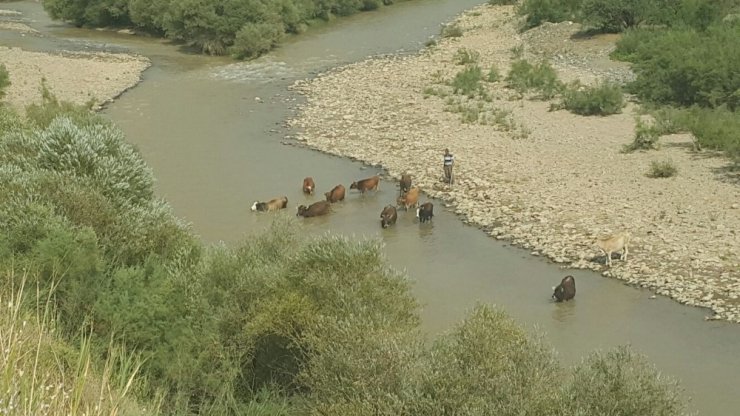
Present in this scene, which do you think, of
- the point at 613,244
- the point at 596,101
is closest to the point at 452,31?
the point at 596,101

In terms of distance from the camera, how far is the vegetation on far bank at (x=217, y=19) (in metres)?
46.6

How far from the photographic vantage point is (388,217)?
20516 millimetres

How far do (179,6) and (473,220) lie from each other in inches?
1304

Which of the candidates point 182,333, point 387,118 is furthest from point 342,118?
point 182,333

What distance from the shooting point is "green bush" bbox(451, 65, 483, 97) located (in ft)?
109

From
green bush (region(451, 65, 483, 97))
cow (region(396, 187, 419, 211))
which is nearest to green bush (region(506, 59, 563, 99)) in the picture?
green bush (region(451, 65, 483, 97))

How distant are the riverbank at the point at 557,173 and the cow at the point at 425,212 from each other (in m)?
1.01

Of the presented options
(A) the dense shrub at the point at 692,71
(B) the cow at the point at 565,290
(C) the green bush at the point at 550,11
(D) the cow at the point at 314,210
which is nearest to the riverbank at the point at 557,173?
(B) the cow at the point at 565,290

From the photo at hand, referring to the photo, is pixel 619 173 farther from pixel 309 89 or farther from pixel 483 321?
pixel 309 89

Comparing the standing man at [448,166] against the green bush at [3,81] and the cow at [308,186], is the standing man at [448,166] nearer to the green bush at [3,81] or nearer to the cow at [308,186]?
the cow at [308,186]

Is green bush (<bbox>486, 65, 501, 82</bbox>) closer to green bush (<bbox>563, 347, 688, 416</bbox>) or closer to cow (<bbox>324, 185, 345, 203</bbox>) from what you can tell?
cow (<bbox>324, 185, 345, 203</bbox>)

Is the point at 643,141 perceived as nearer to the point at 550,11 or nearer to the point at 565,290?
the point at 565,290

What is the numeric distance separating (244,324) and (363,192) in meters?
11.1

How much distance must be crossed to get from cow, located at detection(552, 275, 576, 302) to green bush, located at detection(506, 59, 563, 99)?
55.6ft
